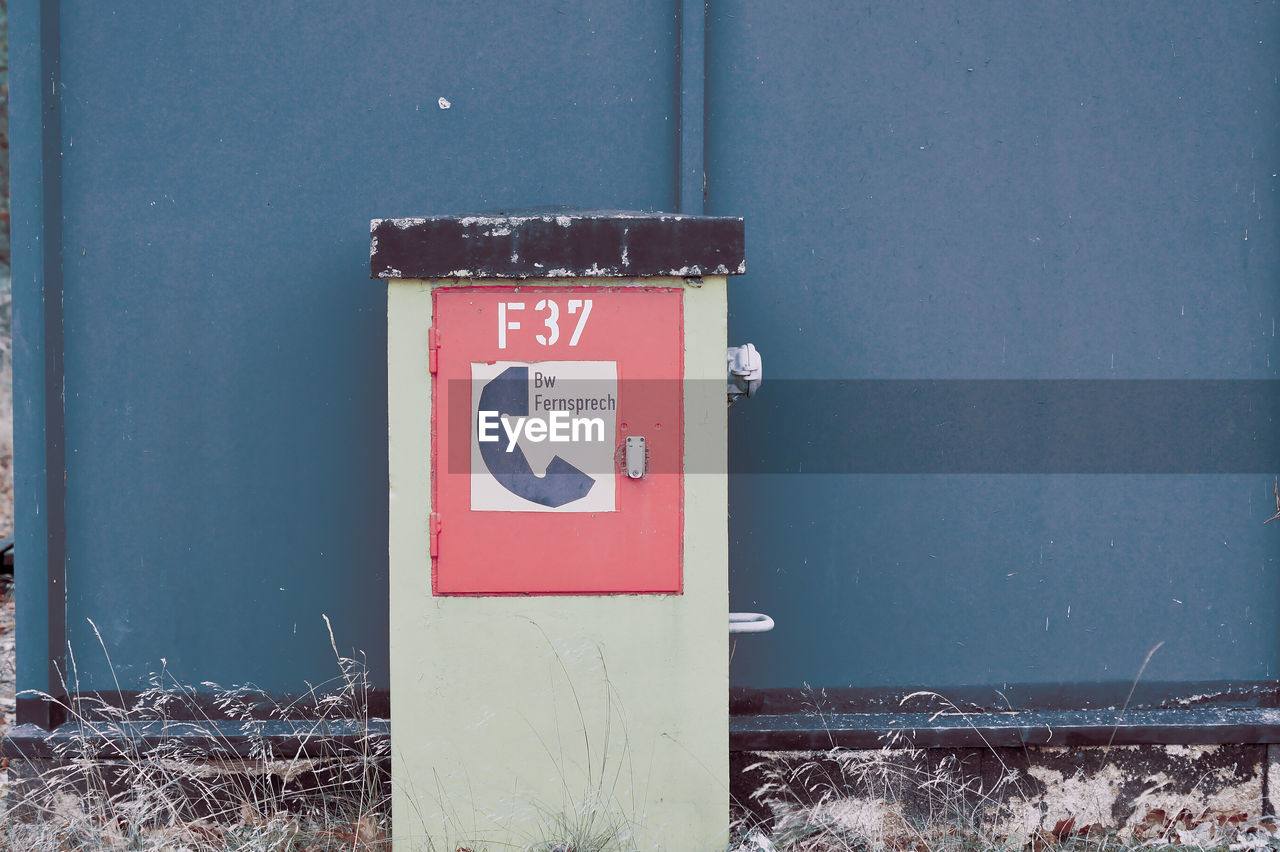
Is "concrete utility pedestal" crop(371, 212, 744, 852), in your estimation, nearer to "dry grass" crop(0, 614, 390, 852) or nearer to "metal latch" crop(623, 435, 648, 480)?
"metal latch" crop(623, 435, 648, 480)

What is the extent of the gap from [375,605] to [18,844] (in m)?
1.05

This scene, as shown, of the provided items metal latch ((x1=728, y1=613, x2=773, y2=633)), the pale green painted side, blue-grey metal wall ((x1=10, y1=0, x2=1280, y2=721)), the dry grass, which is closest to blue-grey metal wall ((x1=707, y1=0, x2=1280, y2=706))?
blue-grey metal wall ((x1=10, y1=0, x2=1280, y2=721))

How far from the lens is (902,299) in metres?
2.72

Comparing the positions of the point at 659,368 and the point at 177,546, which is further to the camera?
the point at 177,546

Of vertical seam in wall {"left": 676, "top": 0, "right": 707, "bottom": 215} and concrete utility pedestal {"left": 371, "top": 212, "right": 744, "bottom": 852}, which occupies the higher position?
vertical seam in wall {"left": 676, "top": 0, "right": 707, "bottom": 215}

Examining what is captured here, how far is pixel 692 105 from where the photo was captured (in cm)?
265

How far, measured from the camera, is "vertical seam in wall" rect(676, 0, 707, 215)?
2641 millimetres

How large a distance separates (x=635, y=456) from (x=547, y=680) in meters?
Result: 0.55

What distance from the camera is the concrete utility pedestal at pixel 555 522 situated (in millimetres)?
2051

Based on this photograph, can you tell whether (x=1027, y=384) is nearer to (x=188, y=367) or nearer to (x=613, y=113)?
(x=613, y=113)

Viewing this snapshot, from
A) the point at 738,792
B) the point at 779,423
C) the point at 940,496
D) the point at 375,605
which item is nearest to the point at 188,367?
the point at 375,605

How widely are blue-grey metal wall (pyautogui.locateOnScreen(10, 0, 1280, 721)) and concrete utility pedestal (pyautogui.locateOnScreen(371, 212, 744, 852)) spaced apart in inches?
25.1

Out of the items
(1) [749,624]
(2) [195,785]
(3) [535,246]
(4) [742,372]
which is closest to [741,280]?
(4) [742,372]

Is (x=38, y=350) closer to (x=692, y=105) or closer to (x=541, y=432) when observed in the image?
(x=541, y=432)
